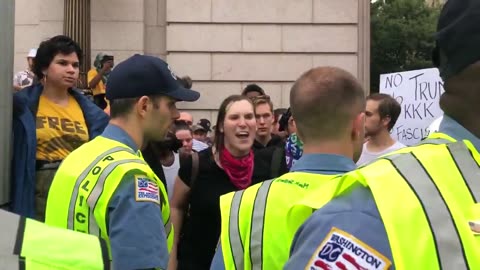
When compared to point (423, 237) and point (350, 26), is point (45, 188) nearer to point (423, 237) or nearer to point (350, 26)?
point (423, 237)

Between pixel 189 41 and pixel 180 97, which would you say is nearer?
pixel 180 97

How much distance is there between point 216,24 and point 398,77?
15.7ft

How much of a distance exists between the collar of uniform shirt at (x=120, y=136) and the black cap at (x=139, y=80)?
0.48 feet

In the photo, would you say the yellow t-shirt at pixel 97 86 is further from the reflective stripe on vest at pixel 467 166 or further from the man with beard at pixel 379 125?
the reflective stripe on vest at pixel 467 166

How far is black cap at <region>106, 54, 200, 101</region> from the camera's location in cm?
316

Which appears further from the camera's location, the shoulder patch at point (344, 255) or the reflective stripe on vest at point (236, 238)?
the reflective stripe on vest at point (236, 238)

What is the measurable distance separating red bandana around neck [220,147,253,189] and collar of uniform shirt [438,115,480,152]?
2809 millimetres

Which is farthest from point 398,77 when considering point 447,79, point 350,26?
point 447,79

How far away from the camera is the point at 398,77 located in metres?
8.02

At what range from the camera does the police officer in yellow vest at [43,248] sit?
3.59 feet

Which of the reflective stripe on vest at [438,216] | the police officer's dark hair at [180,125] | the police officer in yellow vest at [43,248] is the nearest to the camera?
the police officer in yellow vest at [43,248]

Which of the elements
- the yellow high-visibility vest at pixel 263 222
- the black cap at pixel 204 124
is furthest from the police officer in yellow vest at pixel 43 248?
the black cap at pixel 204 124

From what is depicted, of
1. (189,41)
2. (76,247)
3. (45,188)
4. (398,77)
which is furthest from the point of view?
(189,41)

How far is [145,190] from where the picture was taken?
8.96ft
